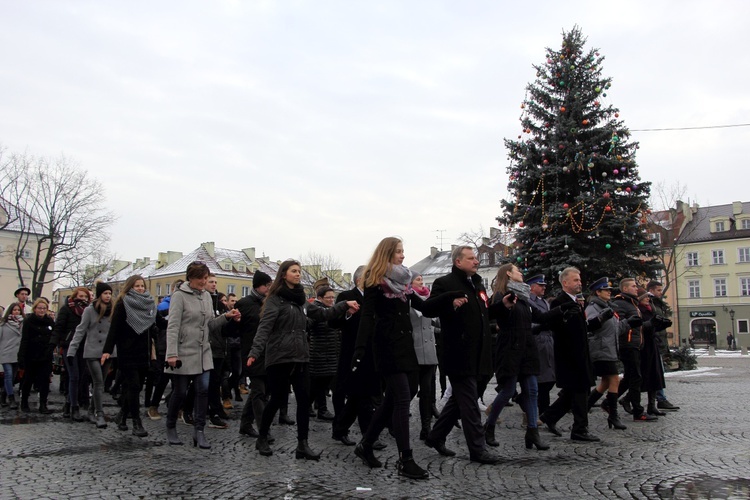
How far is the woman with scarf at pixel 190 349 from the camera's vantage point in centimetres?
738

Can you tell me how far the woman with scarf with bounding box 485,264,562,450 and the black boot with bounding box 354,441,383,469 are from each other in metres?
1.64

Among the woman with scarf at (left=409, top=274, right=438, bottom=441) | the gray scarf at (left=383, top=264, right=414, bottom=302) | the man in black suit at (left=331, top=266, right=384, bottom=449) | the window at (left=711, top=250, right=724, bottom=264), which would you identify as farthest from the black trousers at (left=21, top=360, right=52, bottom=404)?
the window at (left=711, top=250, right=724, bottom=264)

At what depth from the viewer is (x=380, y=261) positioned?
6285 millimetres

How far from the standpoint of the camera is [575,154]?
65.2 ft

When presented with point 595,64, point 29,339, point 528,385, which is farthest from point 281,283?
point 595,64

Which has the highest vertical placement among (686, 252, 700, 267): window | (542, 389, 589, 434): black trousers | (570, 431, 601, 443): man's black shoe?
(686, 252, 700, 267): window

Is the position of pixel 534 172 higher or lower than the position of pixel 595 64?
lower

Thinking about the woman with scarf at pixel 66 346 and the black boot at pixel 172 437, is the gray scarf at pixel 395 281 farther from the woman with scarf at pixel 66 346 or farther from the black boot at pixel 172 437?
the woman with scarf at pixel 66 346

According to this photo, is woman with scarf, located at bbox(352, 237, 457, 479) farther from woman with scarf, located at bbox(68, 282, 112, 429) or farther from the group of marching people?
woman with scarf, located at bbox(68, 282, 112, 429)

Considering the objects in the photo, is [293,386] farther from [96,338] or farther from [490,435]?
[96,338]

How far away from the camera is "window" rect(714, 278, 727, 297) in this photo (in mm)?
64312

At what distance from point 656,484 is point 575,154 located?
15.6 meters

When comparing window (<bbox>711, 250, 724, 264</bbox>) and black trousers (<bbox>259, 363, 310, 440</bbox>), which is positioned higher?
window (<bbox>711, 250, 724, 264</bbox>)

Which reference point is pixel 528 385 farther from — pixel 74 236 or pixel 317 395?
pixel 74 236
